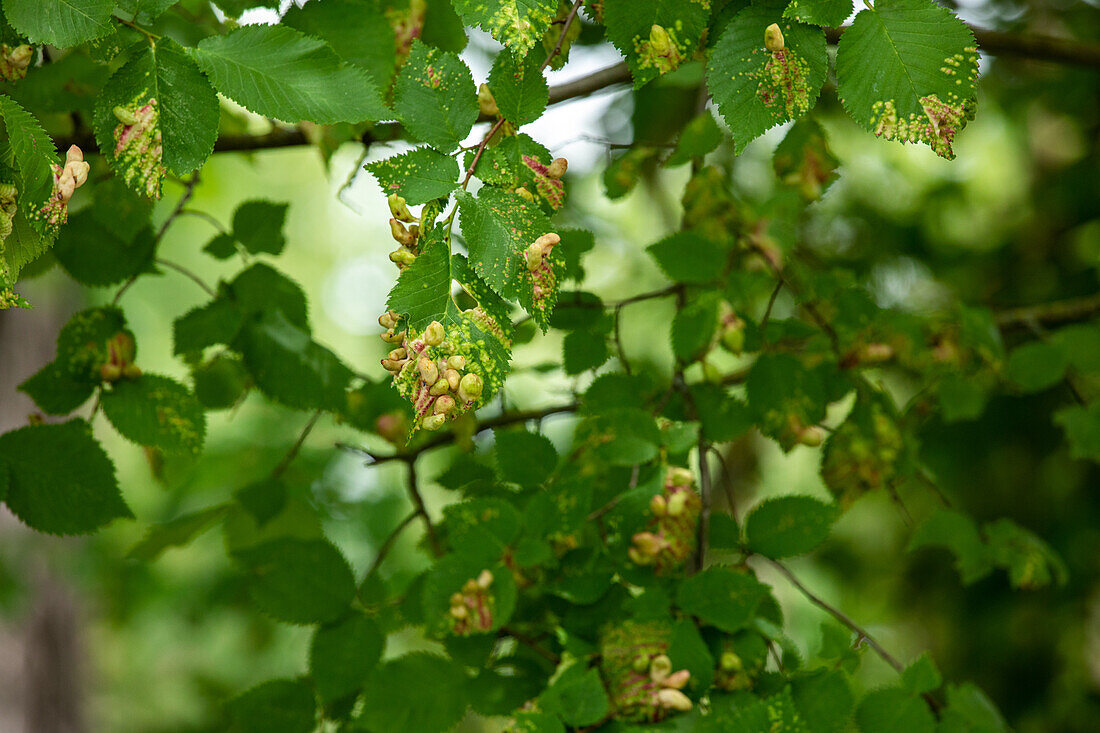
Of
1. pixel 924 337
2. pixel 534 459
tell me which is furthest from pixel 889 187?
pixel 534 459

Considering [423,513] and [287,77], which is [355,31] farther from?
[423,513]

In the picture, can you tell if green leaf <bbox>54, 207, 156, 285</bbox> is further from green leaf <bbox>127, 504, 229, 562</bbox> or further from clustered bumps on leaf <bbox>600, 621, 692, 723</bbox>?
clustered bumps on leaf <bbox>600, 621, 692, 723</bbox>

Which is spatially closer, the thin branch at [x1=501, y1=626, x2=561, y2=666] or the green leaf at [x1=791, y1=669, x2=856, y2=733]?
the green leaf at [x1=791, y1=669, x2=856, y2=733]

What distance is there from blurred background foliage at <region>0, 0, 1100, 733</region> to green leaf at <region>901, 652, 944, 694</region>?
0.71m

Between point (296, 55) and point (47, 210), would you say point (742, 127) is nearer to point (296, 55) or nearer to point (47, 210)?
point (296, 55)

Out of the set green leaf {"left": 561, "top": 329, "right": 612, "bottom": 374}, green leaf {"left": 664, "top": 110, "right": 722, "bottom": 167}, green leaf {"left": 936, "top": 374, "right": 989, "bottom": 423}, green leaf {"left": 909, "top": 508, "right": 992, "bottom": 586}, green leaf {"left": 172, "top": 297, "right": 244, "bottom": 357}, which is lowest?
green leaf {"left": 909, "top": 508, "right": 992, "bottom": 586}

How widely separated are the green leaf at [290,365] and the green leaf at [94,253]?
167mm

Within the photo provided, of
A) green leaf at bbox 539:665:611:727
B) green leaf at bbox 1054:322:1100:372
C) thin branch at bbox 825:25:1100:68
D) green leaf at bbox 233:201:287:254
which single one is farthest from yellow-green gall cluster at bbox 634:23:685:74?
green leaf at bbox 1054:322:1100:372

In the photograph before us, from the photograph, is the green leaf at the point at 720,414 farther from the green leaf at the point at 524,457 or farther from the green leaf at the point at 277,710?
the green leaf at the point at 277,710

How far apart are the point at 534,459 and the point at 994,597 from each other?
6.65ft

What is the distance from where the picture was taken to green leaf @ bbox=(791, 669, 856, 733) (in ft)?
2.60

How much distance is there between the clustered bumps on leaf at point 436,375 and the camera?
1.70 feet

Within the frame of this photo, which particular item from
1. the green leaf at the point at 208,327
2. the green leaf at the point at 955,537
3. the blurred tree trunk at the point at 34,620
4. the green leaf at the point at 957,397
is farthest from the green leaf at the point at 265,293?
the blurred tree trunk at the point at 34,620

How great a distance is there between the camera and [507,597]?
2.78 ft
